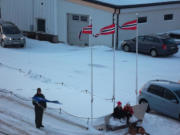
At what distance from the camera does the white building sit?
29.4m

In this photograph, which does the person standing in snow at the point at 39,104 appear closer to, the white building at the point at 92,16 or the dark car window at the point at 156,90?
the dark car window at the point at 156,90

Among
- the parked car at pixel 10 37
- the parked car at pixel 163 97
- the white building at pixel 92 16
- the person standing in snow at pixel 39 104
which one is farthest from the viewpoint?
the white building at pixel 92 16

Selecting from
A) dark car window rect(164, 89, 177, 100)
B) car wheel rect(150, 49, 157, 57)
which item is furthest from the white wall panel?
dark car window rect(164, 89, 177, 100)

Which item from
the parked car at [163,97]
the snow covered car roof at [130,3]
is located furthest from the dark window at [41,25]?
the parked car at [163,97]

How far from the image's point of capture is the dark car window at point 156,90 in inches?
636

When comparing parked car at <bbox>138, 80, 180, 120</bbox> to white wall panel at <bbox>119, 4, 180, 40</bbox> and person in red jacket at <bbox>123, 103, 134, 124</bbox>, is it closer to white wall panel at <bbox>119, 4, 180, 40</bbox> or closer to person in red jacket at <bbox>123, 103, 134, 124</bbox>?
person in red jacket at <bbox>123, 103, 134, 124</bbox>

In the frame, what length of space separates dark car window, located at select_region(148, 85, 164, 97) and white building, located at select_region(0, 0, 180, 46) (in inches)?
490

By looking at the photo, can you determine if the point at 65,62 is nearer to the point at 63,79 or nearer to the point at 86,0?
the point at 63,79

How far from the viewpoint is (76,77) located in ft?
70.0

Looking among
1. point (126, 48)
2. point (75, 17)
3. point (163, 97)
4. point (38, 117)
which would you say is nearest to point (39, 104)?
point (38, 117)

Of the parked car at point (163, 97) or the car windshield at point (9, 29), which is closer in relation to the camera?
the parked car at point (163, 97)

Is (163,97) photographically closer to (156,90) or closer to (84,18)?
(156,90)

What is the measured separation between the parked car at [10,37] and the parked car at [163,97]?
14.6 meters

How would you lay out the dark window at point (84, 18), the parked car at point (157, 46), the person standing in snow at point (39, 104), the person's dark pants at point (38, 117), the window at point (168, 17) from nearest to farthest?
the person standing in snow at point (39, 104) < the person's dark pants at point (38, 117) < the parked car at point (157, 46) < the dark window at point (84, 18) < the window at point (168, 17)
